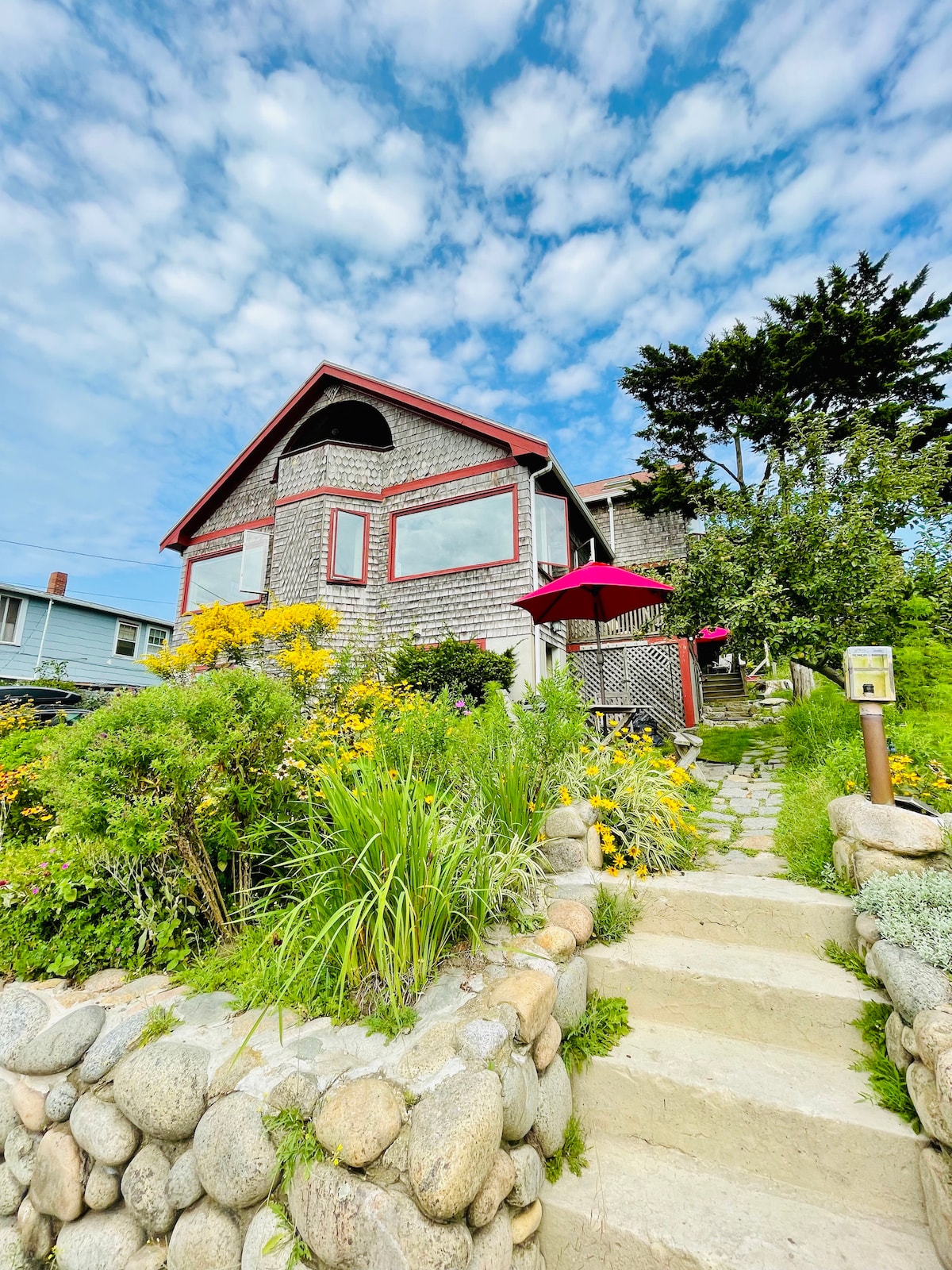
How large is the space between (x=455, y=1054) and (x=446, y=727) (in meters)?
1.82

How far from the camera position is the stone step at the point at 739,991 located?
7.03 feet

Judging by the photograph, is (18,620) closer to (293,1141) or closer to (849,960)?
(293,1141)

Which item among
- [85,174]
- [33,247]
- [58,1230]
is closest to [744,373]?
[85,174]

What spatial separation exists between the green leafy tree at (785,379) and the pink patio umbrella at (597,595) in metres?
5.50

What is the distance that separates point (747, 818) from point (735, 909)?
1900 mm

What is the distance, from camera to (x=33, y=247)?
702cm

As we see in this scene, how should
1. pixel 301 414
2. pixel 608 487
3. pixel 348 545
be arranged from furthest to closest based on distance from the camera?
pixel 608 487 → pixel 301 414 → pixel 348 545

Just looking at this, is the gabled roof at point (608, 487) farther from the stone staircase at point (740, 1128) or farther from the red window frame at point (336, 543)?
the stone staircase at point (740, 1128)

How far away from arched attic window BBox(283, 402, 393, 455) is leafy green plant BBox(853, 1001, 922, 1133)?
11235 millimetres

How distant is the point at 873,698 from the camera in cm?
Result: 298

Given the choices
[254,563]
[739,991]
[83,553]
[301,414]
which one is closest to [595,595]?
[739,991]

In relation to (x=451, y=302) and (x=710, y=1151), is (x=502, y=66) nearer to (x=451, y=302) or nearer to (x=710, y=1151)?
(x=451, y=302)

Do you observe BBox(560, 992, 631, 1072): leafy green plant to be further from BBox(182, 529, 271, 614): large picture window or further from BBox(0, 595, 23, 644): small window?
BBox(0, 595, 23, 644): small window

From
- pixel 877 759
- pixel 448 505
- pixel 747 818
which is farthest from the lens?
pixel 448 505
